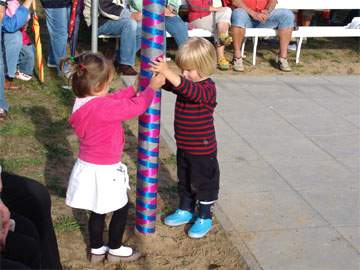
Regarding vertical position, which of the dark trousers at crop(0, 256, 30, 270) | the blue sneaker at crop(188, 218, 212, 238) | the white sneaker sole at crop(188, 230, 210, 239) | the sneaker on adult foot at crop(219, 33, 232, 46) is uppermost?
the dark trousers at crop(0, 256, 30, 270)

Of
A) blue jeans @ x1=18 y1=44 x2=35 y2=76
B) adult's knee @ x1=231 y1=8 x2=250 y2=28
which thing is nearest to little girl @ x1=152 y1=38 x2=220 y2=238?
blue jeans @ x1=18 y1=44 x2=35 y2=76

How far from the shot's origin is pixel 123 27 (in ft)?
26.0

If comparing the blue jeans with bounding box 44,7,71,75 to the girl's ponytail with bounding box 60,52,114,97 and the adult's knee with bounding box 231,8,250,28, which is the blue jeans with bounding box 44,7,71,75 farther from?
the girl's ponytail with bounding box 60,52,114,97

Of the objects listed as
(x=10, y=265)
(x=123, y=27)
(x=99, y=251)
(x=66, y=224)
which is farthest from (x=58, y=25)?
(x=10, y=265)

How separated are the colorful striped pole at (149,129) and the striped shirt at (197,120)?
0.14 meters

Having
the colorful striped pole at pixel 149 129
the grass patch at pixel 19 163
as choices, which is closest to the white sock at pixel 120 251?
the colorful striped pole at pixel 149 129

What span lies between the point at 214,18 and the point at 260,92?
1617 millimetres

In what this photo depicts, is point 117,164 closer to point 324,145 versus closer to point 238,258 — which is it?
point 238,258

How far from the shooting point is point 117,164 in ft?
11.6

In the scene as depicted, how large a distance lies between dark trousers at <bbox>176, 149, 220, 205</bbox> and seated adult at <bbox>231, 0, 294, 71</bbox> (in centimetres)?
463

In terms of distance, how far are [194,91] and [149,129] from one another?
16.9 inches

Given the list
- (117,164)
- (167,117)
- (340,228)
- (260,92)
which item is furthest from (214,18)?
(117,164)

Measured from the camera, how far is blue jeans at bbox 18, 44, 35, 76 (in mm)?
7312

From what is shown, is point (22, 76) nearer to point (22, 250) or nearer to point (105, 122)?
point (105, 122)
